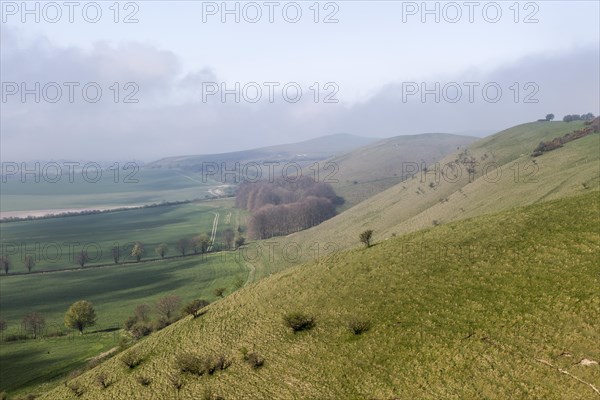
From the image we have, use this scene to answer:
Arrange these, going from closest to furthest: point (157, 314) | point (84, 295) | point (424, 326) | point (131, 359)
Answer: point (424, 326)
point (131, 359)
point (157, 314)
point (84, 295)

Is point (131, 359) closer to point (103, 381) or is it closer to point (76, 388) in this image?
point (103, 381)

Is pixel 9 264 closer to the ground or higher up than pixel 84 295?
higher up

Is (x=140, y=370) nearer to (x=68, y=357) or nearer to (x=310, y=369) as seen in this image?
(x=310, y=369)

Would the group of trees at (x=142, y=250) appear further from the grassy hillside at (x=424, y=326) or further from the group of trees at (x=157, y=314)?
the grassy hillside at (x=424, y=326)

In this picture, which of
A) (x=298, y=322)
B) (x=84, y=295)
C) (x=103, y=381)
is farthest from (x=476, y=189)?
(x=84, y=295)

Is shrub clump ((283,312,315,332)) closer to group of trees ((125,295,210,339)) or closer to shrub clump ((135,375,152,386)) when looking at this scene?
shrub clump ((135,375,152,386))

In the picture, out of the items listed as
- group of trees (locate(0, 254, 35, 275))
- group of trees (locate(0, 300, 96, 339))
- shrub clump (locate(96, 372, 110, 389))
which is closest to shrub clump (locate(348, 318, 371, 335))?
shrub clump (locate(96, 372, 110, 389))
